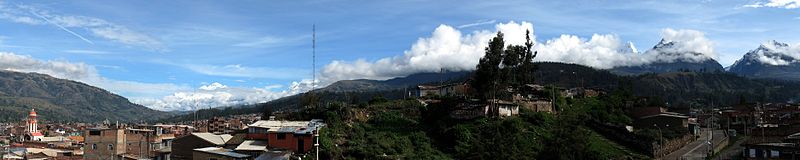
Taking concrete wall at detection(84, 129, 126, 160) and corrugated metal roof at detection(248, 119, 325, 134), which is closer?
corrugated metal roof at detection(248, 119, 325, 134)

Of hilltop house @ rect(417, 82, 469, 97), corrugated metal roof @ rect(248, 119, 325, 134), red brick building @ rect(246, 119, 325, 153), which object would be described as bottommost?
red brick building @ rect(246, 119, 325, 153)

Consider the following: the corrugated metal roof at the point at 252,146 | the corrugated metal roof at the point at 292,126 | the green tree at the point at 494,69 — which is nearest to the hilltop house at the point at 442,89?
the green tree at the point at 494,69

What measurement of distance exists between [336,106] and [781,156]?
32.9 meters

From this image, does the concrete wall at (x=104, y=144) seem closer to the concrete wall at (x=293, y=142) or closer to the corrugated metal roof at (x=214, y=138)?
the corrugated metal roof at (x=214, y=138)

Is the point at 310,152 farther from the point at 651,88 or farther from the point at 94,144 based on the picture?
the point at 651,88

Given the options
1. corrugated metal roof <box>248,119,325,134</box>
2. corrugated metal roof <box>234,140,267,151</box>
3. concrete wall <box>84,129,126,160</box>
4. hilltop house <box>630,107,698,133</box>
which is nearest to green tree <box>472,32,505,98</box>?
corrugated metal roof <box>248,119,325,134</box>

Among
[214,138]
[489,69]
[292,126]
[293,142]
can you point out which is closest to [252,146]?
[292,126]

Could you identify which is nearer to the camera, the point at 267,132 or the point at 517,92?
the point at 267,132

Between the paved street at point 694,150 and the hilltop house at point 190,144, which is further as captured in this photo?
the paved street at point 694,150

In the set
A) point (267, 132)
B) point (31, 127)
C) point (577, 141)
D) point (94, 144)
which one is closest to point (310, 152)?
point (267, 132)

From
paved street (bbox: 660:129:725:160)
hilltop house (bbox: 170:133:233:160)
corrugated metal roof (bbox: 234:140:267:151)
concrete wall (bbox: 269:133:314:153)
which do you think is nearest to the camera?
concrete wall (bbox: 269:133:314:153)

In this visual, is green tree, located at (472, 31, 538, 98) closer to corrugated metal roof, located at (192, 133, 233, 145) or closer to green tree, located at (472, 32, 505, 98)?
green tree, located at (472, 32, 505, 98)

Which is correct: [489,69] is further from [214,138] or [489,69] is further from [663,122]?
[214,138]

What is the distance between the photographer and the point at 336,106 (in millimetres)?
55469
